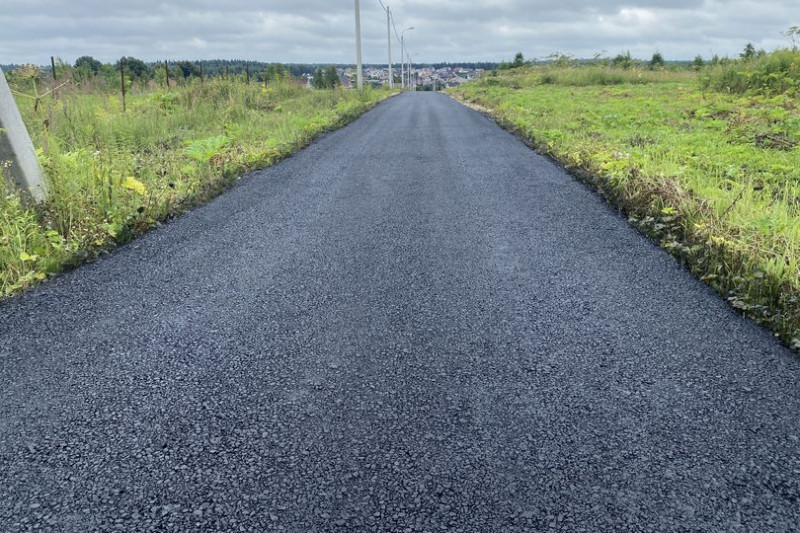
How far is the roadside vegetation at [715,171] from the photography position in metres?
4.07

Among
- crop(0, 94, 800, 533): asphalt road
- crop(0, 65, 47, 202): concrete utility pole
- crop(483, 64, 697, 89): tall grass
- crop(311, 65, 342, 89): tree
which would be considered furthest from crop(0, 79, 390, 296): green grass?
crop(311, 65, 342, 89): tree

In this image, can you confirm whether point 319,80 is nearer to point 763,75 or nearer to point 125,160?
point 763,75

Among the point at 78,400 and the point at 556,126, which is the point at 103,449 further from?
the point at 556,126

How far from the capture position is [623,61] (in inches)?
1547

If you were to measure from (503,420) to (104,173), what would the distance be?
5.29 m

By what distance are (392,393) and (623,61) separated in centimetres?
4273

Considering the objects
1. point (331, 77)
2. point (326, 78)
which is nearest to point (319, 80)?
point (331, 77)

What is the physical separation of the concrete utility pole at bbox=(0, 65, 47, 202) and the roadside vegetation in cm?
598

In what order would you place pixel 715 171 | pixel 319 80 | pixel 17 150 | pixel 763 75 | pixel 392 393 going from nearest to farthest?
pixel 392 393 < pixel 17 150 < pixel 715 171 < pixel 763 75 < pixel 319 80

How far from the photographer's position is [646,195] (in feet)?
20.4

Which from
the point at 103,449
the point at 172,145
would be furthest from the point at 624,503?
the point at 172,145

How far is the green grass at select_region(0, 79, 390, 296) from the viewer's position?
470cm

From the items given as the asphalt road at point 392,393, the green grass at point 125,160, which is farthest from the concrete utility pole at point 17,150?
the asphalt road at point 392,393

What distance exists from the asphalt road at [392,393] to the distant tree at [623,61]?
125 ft
